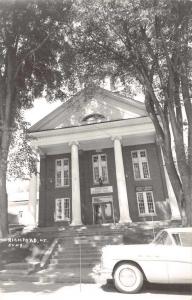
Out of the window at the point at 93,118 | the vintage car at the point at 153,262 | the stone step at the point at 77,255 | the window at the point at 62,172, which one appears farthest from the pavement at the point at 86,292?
the window at the point at 93,118

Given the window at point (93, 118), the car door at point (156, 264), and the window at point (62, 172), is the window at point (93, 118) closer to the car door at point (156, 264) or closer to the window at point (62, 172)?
the window at point (62, 172)

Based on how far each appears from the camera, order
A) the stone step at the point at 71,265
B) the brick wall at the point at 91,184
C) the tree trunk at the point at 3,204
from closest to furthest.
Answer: the tree trunk at the point at 3,204, the stone step at the point at 71,265, the brick wall at the point at 91,184

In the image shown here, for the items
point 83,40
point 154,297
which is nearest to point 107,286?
point 154,297

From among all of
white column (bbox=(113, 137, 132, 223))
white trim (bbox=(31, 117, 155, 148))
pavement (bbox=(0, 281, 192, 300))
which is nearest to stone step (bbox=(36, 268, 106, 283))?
pavement (bbox=(0, 281, 192, 300))

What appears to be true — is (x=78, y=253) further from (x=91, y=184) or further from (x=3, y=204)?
(x=91, y=184)

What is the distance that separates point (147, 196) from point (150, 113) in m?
13.1

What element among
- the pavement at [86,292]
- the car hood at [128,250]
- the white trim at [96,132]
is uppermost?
the white trim at [96,132]

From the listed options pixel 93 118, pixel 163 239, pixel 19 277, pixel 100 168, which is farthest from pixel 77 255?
pixel 93 118

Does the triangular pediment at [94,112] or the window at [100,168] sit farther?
the window at [100,168]

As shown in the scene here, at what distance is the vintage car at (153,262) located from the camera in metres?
7.54

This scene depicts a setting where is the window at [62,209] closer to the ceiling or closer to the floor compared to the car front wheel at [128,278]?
closer to the ceiling

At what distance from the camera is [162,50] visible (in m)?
12.6

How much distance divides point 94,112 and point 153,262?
18.8m

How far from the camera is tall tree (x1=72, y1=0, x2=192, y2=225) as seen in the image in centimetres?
1120
